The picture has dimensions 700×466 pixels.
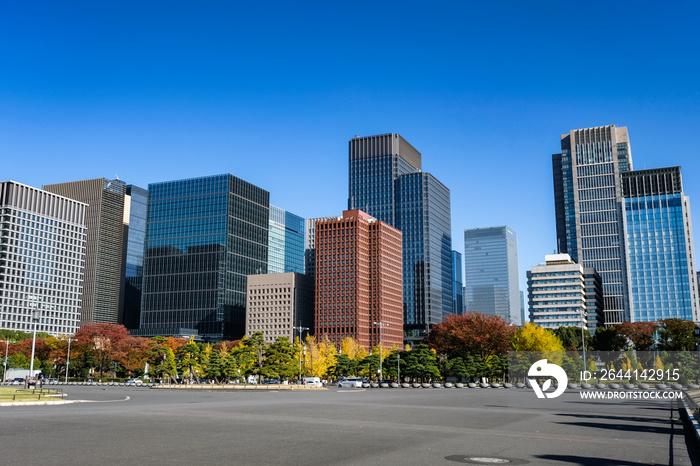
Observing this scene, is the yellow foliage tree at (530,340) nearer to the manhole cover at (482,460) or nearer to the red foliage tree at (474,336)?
the red foliage tree at (474,336)

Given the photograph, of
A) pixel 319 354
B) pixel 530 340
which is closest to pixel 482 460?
pixel 530 340

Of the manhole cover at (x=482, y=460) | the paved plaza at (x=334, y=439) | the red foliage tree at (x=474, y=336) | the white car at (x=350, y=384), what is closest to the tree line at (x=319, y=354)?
the red foliage tree at (x=474, y=336)

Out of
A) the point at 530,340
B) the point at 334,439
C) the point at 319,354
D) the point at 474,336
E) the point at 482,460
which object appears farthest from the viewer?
→ the point at 319,354

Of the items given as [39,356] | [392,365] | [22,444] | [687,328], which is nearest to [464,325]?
[392,365]

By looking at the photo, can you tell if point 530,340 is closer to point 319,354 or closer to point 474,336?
point 474,336

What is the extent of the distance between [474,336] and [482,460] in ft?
256

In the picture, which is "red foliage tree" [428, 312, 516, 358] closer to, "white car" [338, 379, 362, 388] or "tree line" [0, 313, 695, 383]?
"tree line" [0, 313, 695, 383]

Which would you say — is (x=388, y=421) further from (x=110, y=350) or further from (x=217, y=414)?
(x=110, y=350)

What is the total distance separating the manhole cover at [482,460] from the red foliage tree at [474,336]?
76.7 meters

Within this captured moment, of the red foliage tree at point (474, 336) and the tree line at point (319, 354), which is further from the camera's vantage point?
the red foliage tree at point (474, 336)

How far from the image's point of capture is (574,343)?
145 m

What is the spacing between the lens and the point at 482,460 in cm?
1518

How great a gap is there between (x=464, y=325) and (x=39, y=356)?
304ft

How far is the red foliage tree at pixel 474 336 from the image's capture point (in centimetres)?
9144
